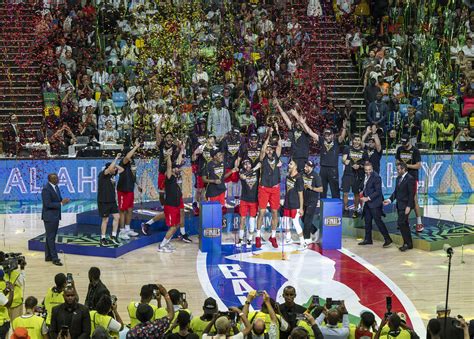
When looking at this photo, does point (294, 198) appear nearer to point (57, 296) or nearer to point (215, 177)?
point (215, 177)

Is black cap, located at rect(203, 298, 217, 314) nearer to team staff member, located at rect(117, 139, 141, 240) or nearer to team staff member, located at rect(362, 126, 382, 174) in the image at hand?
team staff member, located at rect(117, 139, 141, 240)

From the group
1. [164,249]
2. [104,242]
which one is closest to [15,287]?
[104,242]

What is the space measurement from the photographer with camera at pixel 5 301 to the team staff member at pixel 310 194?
6912 mm

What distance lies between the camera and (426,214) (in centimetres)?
2045

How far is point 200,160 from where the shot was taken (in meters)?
18.3

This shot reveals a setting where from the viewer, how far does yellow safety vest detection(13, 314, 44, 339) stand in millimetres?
10031

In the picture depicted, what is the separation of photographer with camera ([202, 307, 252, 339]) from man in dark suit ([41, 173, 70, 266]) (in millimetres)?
6088

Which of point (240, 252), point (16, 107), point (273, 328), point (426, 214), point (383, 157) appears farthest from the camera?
point (16, 107)

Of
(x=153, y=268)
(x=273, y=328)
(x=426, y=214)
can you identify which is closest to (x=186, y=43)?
(x=426, y=214)

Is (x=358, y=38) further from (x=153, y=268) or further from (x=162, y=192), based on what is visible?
(x=153, y=268)

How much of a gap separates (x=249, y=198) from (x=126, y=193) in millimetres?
2037

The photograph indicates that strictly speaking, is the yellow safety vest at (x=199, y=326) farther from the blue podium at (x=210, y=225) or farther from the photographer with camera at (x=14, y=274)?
the blue podium at (x=210, y=225)

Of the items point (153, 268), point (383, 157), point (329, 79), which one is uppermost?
point (329, 79)

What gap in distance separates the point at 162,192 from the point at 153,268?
2.15m
